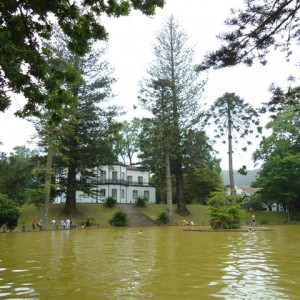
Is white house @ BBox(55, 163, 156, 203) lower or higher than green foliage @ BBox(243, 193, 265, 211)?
higher

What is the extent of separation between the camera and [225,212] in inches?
1188

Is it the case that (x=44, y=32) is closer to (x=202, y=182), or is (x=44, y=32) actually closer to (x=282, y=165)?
(x=282, y=165)

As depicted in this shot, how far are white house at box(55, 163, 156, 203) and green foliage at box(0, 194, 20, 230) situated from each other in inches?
1201

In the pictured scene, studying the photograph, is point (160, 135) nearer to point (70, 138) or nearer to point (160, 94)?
point (160, 94)

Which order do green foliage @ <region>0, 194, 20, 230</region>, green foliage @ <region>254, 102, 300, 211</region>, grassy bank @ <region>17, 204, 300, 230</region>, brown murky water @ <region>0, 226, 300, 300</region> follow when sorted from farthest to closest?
1. green foliage @ <region>254, 102, 300, 211</region>
2. grassy bank @ <region>17, 204, 300, 230</region>
3. green foliage @ <region>0, 194, 20, 230</region>
4. brown murky water @ <region>0, 226, 300, 300</region>

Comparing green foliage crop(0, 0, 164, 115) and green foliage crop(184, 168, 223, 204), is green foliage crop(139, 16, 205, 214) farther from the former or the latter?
green foliage crop(0, 0, 164, 115)

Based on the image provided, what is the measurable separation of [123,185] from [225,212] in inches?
1424

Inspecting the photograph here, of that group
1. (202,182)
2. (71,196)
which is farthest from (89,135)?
(202,182)

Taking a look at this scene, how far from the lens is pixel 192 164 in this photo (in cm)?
4812

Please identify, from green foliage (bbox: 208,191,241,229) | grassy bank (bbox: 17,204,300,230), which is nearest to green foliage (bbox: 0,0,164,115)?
green foliage (bbox: 208,191,241,229)

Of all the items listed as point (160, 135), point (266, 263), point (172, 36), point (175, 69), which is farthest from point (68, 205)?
point (266, 263)

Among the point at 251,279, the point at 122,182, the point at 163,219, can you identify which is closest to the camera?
the point at 251,279

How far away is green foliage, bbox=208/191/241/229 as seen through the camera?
3027cm

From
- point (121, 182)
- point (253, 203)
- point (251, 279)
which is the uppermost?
point (121, 182)
